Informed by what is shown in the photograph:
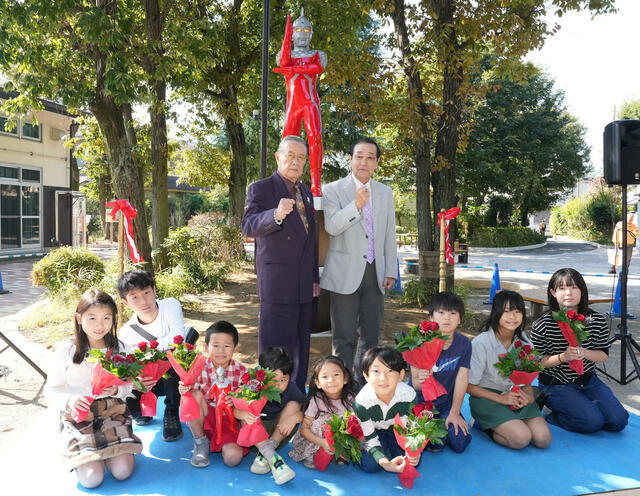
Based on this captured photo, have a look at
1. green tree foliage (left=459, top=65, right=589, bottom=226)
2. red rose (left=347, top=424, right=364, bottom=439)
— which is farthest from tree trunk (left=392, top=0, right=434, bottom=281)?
green tree foliage (left=459, top=65, right=589, bottom=226)

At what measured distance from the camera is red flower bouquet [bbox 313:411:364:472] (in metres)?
2.43

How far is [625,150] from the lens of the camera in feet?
13.2

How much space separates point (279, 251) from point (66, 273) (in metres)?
5.67

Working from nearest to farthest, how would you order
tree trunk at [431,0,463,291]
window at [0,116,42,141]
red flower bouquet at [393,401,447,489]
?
red flower bouquet at [393,401,447,489] < tree trunk at [431,0,463,291] < window at [0,116,42,141]

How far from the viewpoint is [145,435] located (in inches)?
119

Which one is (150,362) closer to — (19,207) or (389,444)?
(389,444)

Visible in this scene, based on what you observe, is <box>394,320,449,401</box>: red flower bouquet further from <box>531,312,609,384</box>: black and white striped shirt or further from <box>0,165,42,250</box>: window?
<box>0,165,42,250</box>: window

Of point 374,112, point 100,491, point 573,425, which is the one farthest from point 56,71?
point 573,425

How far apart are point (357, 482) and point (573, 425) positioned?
1.53m

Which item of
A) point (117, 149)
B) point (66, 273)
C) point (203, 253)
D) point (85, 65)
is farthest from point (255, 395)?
point (203, 253)

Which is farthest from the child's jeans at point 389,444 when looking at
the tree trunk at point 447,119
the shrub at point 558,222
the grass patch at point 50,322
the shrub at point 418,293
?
the shrub at point 558,222

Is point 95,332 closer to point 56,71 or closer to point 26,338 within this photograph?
point 26,338

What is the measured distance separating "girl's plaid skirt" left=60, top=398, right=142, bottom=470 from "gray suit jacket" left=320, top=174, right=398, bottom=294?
147cm

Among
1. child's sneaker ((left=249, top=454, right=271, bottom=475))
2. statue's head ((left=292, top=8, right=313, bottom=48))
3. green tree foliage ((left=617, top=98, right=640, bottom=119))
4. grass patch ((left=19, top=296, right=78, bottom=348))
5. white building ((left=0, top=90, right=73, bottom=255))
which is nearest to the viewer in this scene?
child's sneaker ((left=249, top=454, right=271, bottom=475))
